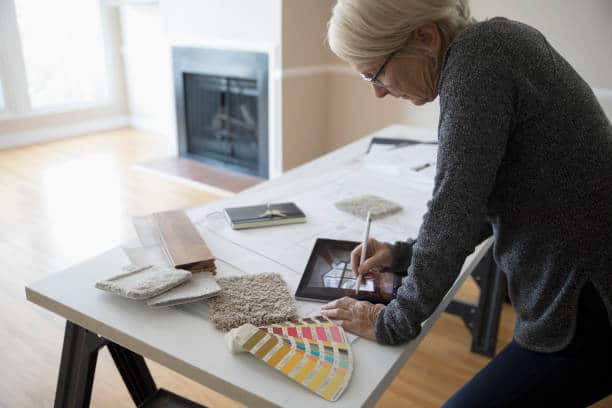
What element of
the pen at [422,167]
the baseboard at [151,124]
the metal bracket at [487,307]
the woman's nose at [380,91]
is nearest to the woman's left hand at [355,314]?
the woman's nose at [380,91]

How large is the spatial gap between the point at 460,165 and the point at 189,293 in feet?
1.68

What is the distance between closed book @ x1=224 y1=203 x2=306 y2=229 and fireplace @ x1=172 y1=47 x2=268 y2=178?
7.67 feet

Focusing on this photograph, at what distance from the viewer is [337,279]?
3.34 feet

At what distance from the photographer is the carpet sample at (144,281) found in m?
0.90

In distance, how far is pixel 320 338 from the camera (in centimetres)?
83

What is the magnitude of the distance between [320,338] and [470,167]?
357 mm

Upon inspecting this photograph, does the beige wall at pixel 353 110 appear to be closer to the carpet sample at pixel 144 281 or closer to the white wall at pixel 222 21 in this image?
the white wall at pixel 222 21

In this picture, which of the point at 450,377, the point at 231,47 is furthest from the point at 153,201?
the point at 450,377

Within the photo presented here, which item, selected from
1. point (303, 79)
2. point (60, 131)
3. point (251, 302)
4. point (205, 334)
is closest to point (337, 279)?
point (251, 302)

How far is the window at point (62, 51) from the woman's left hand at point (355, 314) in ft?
15.1

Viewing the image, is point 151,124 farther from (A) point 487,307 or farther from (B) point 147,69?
(A) point 487,307

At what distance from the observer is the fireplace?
3604mm

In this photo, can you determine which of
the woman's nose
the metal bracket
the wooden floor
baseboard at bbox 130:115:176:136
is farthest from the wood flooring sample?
baseboard at bbox 130:115:176:136

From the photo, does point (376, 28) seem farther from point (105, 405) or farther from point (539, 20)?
point (539, 20)
